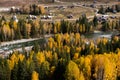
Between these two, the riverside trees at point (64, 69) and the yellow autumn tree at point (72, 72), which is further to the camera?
the riverside trees at point (64, 69)

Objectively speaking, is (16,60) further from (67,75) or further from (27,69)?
(67,75)

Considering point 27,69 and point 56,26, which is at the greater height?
point 27,69

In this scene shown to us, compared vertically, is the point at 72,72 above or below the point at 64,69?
above

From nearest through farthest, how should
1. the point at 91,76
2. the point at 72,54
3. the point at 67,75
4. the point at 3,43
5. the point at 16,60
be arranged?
the point at 67,75 < the point at 91,76 < the point at 16,60 < the point at 72,54 < the point at 3,43

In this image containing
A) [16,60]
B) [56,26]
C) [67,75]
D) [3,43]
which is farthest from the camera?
[56,26]

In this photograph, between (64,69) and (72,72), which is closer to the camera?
(72,72)

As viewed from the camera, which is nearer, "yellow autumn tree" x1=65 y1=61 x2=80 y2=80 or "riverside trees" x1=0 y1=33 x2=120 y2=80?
"yellow autumn tree" x1=65 y1=61 x2=80 y2=80

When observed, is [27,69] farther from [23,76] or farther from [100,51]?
[100,51]

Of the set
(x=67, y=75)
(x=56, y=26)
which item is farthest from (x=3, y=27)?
(x=67, y=75)

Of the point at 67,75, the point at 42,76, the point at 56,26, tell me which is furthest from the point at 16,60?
the point at 56,26

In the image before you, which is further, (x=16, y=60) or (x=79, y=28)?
(x=79, y=28)
